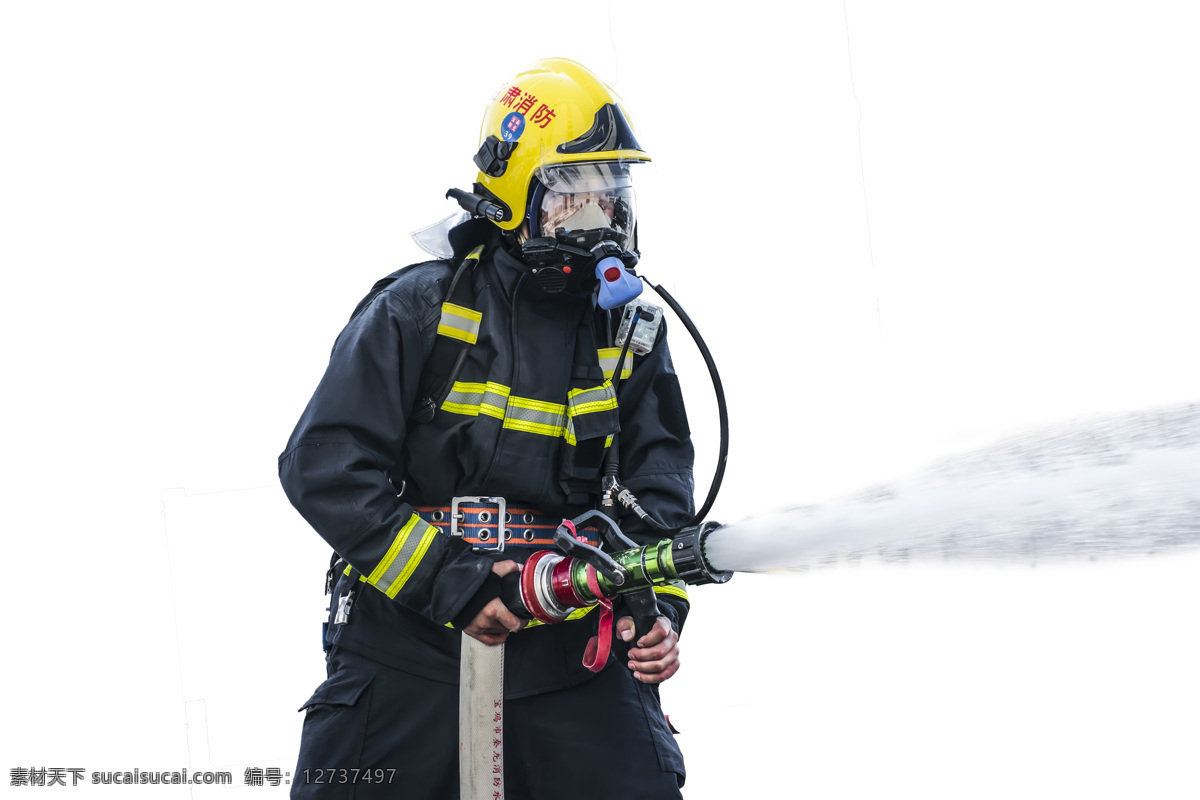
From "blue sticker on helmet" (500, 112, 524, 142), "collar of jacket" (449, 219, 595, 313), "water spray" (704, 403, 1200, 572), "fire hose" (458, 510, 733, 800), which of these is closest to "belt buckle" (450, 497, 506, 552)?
"fire hose" (458, 510, 733, 800)

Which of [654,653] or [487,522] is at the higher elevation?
[487,522]

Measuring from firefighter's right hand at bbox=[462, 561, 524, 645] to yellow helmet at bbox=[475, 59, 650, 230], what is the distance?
36.3 inches

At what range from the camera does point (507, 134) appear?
3092 millimetres

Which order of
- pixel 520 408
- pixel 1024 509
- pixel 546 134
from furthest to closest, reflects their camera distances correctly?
pixel 546 134 < pixel 520 408 < pixel 1024 509

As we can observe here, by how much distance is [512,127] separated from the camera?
309 centimetres

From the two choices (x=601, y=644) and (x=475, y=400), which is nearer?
(x=601, y=644)

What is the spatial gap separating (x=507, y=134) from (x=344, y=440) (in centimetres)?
95

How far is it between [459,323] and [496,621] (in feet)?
2.47

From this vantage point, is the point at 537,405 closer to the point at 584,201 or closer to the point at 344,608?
the point at 584,201

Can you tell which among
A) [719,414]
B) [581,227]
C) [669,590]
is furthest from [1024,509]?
[581,227]

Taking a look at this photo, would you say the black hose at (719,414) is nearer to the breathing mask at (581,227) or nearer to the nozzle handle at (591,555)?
the breathing mask at (581,227)

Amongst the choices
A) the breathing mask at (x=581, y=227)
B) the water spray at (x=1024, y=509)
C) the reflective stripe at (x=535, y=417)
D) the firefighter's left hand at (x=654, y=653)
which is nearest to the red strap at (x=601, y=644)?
the firefighter's left hand at (x=654, y=653)

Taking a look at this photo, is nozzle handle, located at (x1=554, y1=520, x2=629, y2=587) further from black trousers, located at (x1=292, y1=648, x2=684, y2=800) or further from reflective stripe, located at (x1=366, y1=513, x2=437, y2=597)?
black trousers, located at (x1=292, y1=648, x2=684, y2=800)

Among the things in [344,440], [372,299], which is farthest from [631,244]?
[344,440]
